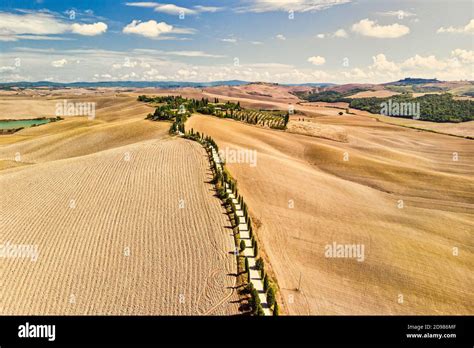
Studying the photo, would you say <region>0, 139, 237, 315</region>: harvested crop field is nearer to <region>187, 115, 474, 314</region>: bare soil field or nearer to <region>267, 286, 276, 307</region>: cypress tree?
<region>267, 286, 276, 307</region>: cypress tree

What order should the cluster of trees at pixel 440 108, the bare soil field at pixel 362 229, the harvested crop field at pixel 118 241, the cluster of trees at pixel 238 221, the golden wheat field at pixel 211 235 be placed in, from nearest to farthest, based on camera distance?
the cluster of trees at pixel 238 221
the harvested crop field at pixel 118 241
the golden wheat field at pixel 211 235
the bare soil field at pixel 362 229
the cluster of trees at pixel 440 108

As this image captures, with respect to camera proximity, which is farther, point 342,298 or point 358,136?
point 358,136

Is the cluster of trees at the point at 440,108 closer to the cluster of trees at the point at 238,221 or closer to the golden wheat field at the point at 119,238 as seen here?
the cluster of trees at the point at 238,221

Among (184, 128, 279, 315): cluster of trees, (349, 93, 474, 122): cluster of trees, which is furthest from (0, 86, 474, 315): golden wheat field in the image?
(349, 93, 474, 122): cluster of trees

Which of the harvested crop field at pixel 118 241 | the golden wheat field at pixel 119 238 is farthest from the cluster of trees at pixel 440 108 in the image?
the harvested crop field at pixel 118 241
